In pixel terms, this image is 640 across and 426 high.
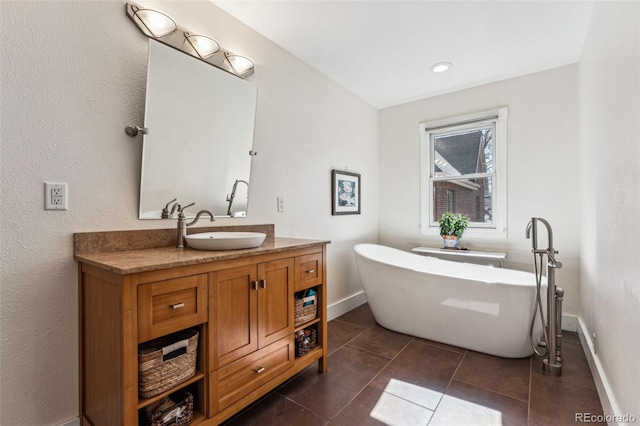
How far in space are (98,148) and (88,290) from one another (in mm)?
693

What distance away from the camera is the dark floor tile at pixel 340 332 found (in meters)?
2.53

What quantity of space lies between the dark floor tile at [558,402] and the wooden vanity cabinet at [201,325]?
4.47 ft

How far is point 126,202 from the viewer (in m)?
1.62

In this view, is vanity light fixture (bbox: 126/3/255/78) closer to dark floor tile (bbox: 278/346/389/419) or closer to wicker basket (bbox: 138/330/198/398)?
wicker basket (bbox: 138/330/198/398)

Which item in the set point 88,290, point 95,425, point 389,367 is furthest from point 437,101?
point 95,425

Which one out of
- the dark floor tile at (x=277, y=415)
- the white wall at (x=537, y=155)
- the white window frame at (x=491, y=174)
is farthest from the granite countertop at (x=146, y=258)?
the white wall at (x=537, y=155)

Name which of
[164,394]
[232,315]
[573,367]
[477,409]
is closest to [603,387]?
[573,367]

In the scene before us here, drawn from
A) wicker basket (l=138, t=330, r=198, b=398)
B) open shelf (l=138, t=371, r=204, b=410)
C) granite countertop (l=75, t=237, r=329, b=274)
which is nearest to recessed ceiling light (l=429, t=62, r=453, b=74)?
granite countertop (l=75, t=237, r=329, b=274)

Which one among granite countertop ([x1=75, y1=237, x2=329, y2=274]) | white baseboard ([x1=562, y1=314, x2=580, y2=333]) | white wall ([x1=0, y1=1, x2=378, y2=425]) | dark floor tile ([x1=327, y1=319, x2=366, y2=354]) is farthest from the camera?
white baseboard ([x1=562, y1=314, x2=580, y2=333])

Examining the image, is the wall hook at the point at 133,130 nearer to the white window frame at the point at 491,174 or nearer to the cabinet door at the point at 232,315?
the cabinet door at the point at 232,315

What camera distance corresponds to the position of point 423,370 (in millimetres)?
2098

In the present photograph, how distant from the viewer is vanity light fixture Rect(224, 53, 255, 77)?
206 centimetres

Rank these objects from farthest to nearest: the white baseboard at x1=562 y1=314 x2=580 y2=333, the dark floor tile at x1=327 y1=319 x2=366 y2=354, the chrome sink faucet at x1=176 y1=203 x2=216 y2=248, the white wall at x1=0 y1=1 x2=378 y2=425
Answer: the white baseboard at x1=562 y1=314 x2=580 y2=333 → the dark floor tile at x1=327 y1=319 x2=366 y2=354 → the chrome sink faucet at x1=176 y1=203 x2=216 y2=248 → the white wall at x1=0 y1=1 x2=378 y2=425

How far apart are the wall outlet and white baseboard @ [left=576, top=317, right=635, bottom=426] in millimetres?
2634
